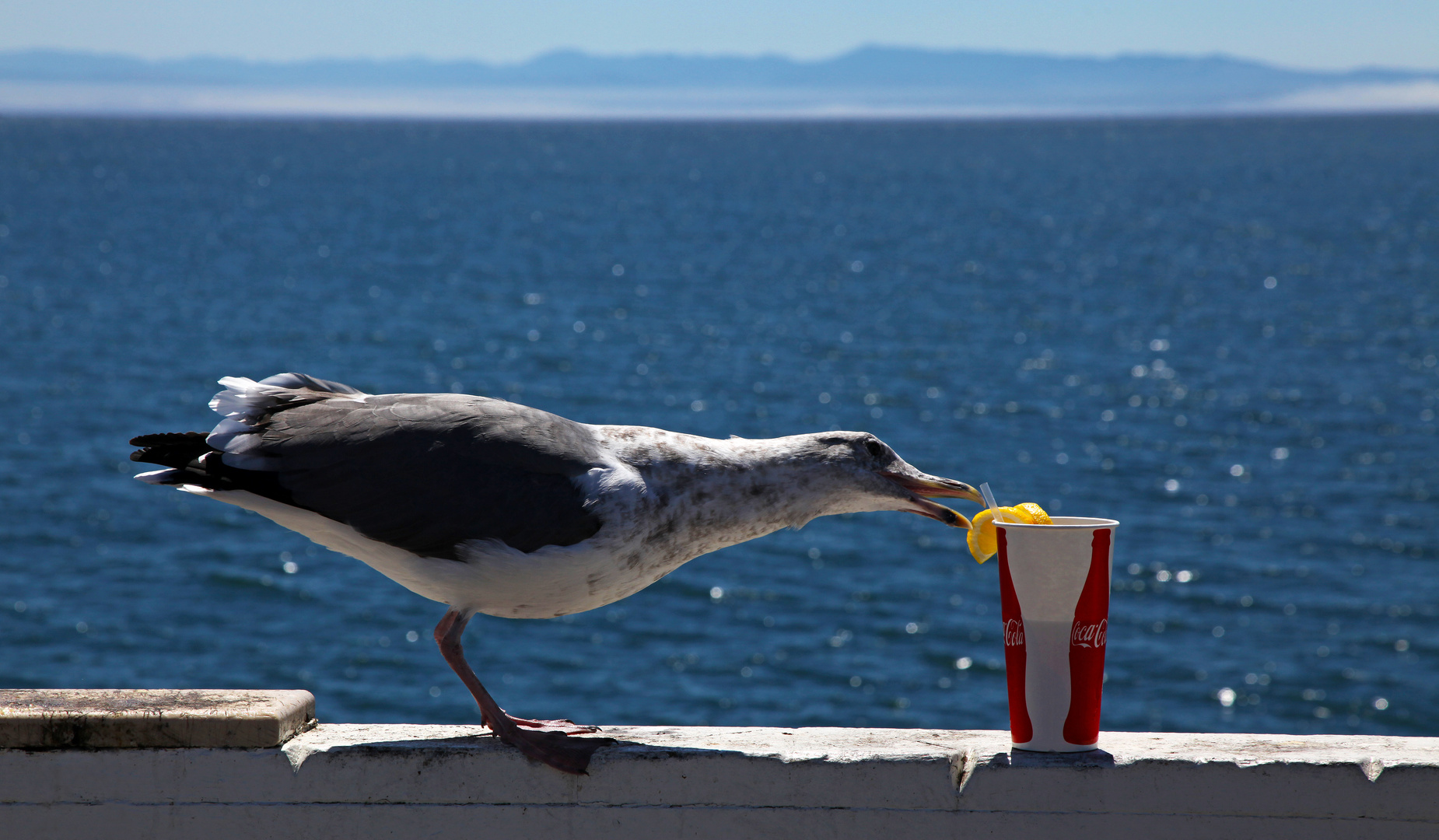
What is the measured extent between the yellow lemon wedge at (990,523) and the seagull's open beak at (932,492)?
6cm

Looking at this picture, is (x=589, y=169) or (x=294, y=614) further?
(x=589, y=169)

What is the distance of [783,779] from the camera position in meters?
4.04

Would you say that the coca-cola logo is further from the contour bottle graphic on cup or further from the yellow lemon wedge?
the yellow lemon wedge

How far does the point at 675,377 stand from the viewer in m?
36.1

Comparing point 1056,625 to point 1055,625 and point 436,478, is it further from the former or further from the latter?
point 436,478

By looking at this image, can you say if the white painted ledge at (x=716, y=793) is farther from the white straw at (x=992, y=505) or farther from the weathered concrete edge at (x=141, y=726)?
the white straw at (x=992, y=505)

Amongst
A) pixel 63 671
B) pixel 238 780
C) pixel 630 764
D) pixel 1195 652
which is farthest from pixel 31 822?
pixel 1195 652

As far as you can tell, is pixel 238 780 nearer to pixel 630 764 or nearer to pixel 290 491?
pixel 290 491

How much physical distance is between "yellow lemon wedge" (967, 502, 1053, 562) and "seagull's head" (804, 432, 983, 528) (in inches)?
2.0

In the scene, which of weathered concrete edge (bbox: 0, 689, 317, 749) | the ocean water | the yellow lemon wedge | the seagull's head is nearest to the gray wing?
weathered concrete edge (bbox: 0, 689, 317, 749)

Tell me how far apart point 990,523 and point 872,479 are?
0.41 meters

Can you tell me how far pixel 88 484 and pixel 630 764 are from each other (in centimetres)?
2439

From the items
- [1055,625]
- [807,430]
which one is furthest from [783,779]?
[807,430]

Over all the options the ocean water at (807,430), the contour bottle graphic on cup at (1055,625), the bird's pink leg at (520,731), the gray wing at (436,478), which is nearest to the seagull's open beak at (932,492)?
the contour bottle graphic on cup at (1055,625)
